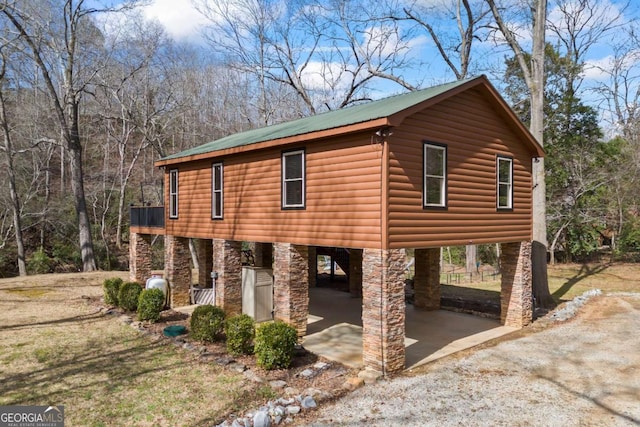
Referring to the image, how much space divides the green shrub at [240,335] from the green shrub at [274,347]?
799 millimetres

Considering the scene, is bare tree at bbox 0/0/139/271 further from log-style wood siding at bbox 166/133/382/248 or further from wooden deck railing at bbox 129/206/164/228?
log-style wood siding at bbox 166/133/382/248

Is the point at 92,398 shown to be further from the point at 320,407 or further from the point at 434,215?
the point at 434,215

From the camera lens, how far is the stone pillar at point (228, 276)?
13930 mm

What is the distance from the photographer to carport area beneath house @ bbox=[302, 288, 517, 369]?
1057 cm

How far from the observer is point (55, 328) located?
42.4 ft

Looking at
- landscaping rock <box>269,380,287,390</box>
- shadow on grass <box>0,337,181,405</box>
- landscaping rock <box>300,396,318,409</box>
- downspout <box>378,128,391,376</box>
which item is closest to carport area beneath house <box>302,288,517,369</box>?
downspout <box>378,128,391,376</box>

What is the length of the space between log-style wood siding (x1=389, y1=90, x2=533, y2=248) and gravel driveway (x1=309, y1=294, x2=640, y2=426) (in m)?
2.91

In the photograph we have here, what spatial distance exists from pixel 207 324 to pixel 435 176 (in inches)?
280

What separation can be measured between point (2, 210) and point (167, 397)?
25349 millimetres

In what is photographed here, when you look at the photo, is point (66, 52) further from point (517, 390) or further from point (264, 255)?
point (517, 390)

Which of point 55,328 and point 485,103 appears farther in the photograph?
point 55,328

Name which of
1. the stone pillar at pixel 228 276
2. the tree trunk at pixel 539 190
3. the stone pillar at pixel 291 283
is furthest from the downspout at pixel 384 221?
the tree trunk at pixel 539 190

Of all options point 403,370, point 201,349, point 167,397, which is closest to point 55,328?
point 201,349

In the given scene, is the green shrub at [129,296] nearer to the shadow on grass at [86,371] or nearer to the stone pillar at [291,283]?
the shadow on grass at [86,371]
